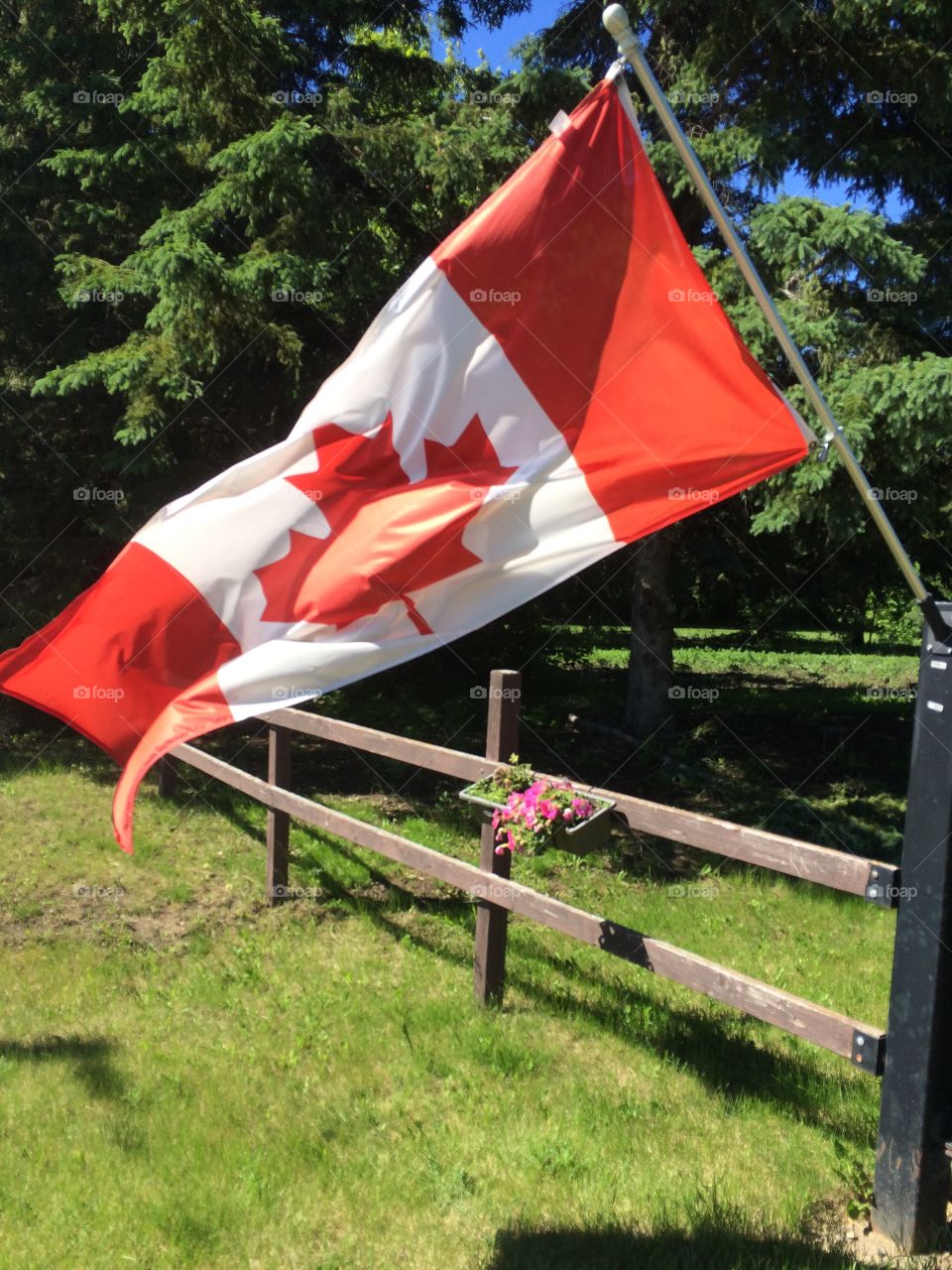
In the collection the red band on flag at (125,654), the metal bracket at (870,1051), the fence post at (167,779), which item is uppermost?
the red band on flag at (125,654)

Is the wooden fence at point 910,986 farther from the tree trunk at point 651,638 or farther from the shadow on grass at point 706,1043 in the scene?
the tree trunk at point 651,638

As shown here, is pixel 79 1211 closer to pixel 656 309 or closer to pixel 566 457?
pixel 566 457

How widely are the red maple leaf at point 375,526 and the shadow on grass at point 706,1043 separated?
257 cm

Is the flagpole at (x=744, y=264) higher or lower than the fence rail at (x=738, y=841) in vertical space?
higher

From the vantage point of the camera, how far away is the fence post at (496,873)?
18.1 feet

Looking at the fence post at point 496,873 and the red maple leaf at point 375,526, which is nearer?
the red maple leaf at point 375,526

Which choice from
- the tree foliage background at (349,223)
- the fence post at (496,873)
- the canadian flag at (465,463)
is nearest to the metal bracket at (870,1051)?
the canadian flag at (465,463)

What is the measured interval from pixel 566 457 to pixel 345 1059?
2959 millimetres

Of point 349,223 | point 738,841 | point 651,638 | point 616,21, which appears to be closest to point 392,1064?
point 738,841

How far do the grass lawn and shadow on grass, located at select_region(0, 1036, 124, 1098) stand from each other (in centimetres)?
2

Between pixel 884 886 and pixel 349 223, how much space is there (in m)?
7.82

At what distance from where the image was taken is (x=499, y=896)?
5.19 meters

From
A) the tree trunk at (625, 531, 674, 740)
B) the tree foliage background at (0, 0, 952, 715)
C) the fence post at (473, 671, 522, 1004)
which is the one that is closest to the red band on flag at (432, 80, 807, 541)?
the fence post at (473, 671, 522, 1004)

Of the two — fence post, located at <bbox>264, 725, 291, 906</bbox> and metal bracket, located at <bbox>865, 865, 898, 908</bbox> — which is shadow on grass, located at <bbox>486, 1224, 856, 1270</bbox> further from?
fence post, located at <bbox>264, 725, 291, 906</bbox>
